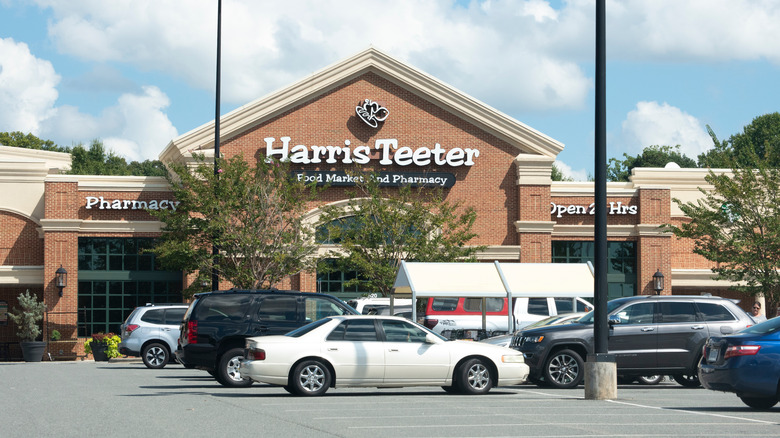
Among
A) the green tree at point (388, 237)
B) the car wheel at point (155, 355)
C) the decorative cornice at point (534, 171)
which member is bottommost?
the car wheel at point (155, 355)

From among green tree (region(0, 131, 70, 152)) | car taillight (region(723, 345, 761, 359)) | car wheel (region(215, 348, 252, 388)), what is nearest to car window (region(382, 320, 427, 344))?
car wheel (region(215, 348, 252, 388))

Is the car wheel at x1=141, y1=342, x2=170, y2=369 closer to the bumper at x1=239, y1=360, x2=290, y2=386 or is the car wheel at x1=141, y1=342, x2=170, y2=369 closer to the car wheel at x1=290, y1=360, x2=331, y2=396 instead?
the bumper at x1=239, y1=360, x2=290, y2=386

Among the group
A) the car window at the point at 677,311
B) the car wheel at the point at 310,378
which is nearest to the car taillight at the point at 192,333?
the car wheel at the point at 310,378

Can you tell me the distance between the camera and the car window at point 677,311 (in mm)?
19266

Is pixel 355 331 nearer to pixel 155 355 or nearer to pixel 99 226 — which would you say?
pixel 155 355

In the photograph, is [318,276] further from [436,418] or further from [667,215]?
[436,418]

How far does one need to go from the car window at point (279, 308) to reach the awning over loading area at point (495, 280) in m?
3.88

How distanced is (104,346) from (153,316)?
6.91 metres

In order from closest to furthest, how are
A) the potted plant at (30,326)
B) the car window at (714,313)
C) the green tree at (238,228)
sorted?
the car window at (714,313)
the green tree at (238,228)
the potted plant at (30,326)

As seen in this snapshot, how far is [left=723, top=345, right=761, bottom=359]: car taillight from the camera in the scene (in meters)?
14.0

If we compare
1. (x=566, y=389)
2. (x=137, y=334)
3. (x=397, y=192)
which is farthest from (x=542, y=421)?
(x=397, y=192)

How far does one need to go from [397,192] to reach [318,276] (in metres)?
4.27

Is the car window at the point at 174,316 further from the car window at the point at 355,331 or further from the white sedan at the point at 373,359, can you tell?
the car window at the point at 355,331

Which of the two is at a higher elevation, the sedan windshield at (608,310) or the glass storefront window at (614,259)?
the glass storefront window at (614,259)
